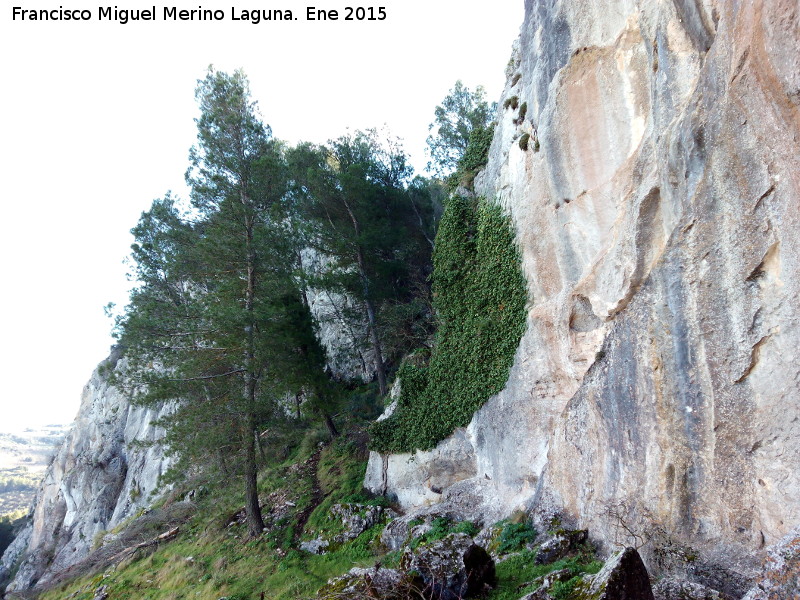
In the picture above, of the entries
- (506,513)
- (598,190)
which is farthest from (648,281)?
(506,513)

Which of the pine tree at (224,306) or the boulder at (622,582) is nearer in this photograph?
the boulder at (622,582)

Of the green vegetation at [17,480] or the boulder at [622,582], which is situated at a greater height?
the boulder at [622,582]

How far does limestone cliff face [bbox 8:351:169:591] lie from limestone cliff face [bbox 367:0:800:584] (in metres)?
22.0

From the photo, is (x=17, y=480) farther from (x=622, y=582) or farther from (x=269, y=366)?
(x=622, y=582)

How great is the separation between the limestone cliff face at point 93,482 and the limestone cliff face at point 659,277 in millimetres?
22022

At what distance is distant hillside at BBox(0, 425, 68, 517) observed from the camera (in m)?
107

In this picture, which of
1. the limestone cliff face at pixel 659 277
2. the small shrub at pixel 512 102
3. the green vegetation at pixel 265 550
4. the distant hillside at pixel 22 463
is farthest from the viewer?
the distant hillside at pixel 22 463

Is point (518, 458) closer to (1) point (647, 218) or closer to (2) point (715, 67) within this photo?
(1) point (647, 218)

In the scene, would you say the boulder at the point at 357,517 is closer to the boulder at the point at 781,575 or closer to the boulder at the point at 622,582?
the boulder at the point at 622,582

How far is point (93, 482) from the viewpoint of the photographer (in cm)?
2964

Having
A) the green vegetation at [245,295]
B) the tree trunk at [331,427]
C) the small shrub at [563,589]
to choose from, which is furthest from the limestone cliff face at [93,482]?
the small shrub at [563,589]

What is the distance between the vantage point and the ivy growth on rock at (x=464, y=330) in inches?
450

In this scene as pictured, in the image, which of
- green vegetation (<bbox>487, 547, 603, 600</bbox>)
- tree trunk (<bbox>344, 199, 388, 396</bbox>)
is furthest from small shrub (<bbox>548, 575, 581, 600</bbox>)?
tree trunk (<bbox>344, 199, 388, 396</bbox>)

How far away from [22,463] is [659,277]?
195m
